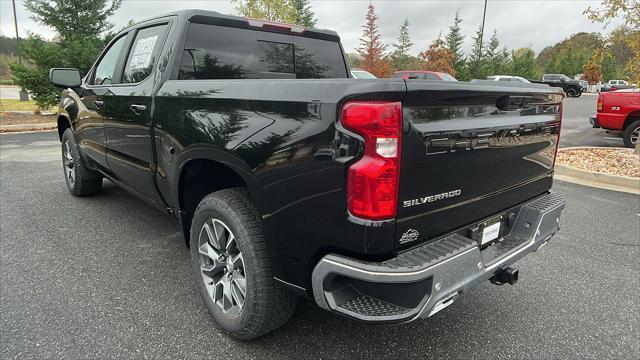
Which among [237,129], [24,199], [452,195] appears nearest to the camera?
[452,195]

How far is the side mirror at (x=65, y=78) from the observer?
Answer: 4316 millimetres

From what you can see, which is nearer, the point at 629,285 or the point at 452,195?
the point at 452,195

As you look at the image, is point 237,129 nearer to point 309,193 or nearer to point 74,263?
point 309,193

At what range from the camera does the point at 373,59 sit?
3241 cm

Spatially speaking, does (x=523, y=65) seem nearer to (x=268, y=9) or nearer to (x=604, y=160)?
(x=268, y=9)

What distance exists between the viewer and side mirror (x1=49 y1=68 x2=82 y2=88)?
14.2 feet

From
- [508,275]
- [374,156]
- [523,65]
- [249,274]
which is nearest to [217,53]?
[249,274]

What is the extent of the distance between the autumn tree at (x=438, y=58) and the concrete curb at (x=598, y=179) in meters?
28.5

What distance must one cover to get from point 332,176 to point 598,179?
261 inches

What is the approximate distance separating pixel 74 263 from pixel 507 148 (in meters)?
3.34

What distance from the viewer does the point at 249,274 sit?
215 centimetres

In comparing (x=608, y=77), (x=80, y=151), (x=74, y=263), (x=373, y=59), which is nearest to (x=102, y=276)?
(x=74, y=263)

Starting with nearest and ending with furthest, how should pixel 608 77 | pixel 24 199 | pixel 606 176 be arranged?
pixel 24 199 < pixel 606 176 < pixel 608 77

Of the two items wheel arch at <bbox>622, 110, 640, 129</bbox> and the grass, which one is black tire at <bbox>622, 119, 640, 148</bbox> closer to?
wheel arch at <bbox>622, 110, 640, 129</bbox>
